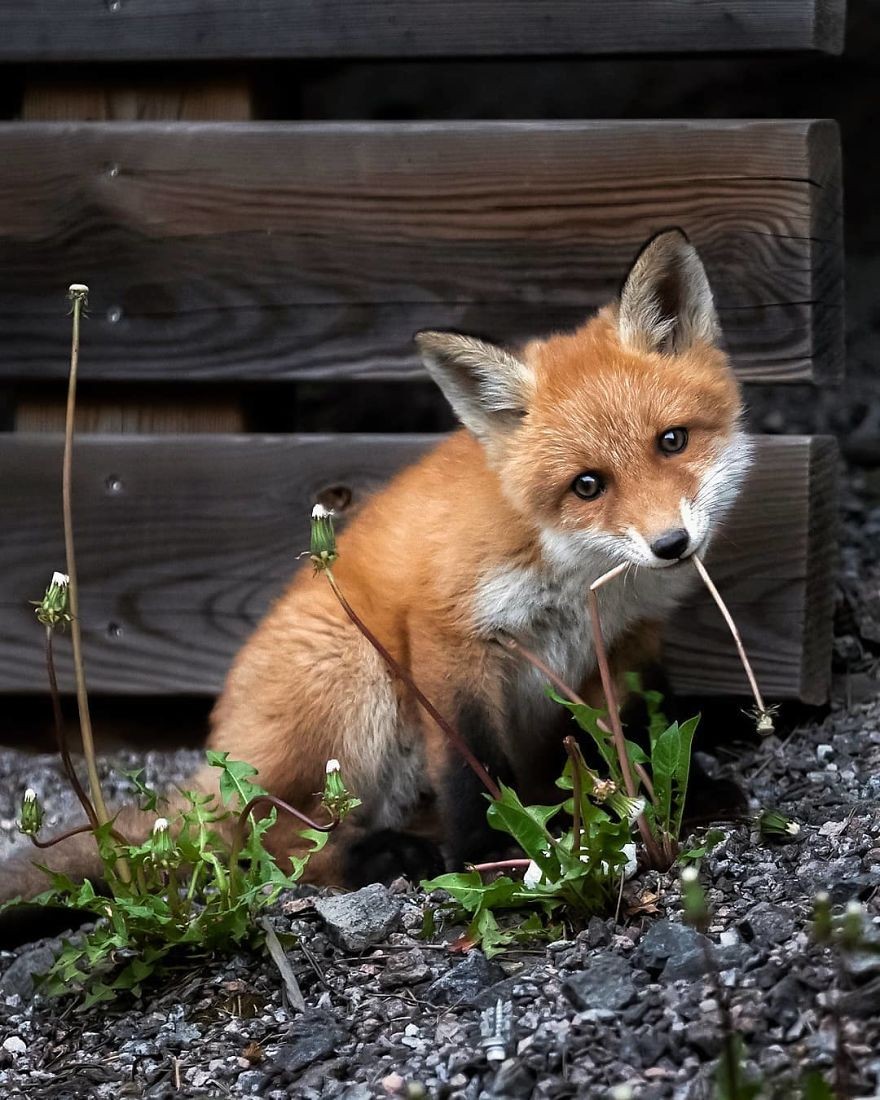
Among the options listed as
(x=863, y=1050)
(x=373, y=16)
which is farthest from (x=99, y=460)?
(x=863, y=1050)

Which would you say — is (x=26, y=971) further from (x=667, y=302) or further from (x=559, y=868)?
(x=667, y=302)

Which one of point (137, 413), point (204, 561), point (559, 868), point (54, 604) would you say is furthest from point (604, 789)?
point (137, 413)

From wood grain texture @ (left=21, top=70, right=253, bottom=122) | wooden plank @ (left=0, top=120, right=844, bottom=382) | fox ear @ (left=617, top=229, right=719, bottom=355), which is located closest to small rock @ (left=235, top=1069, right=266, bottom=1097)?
fox ear @ (left=617, top=229, right=719, bottom=355)

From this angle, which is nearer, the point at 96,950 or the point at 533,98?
the point at 96,950

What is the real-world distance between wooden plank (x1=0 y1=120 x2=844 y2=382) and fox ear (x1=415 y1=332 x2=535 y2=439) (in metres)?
0.75

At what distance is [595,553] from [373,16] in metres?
1.85

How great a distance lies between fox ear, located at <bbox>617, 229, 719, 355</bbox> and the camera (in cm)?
301

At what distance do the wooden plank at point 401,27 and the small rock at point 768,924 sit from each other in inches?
96.2

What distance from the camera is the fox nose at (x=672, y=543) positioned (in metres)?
2.74

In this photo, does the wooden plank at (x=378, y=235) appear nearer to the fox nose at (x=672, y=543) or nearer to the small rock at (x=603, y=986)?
the fox nose at (x=672, y=543)

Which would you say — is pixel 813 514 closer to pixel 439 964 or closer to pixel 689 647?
pixel 689 647

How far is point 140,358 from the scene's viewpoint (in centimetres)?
401

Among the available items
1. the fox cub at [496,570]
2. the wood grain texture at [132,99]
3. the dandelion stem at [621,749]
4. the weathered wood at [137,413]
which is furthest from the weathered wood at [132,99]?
the dandelion stem at [621,749]

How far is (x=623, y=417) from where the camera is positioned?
295 cm
